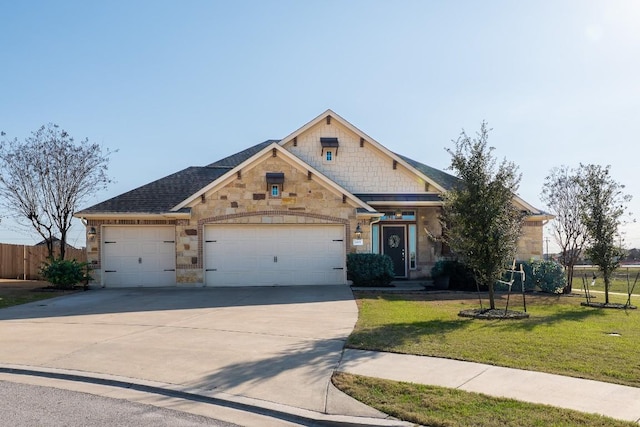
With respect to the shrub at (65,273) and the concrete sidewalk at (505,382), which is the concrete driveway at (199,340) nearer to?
the concrete sidewalk at (505,382)

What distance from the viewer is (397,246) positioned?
886 inches

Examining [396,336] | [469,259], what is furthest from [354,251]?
[396,336]

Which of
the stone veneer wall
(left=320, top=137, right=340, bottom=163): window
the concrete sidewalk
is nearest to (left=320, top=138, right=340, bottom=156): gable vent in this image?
(left=320, top=137, right=340, bottom=163): window

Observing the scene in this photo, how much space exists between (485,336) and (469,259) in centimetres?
347

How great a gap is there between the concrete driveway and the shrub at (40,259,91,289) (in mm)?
3138

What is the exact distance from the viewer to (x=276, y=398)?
6.34 m

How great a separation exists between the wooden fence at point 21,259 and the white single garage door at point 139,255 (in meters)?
7.91

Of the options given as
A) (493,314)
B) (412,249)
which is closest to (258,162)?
(412,249)

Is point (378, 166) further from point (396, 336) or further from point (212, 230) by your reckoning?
point (396, 336)

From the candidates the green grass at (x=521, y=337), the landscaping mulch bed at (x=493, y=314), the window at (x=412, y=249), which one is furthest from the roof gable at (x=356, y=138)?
the landscaping mulch bed at (x=493, y=314)

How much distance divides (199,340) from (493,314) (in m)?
6.69

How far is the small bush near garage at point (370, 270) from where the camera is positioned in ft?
62.3

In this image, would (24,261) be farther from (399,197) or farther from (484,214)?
(484,214)

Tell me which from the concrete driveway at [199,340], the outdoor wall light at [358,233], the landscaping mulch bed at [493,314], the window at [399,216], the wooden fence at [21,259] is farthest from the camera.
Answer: the wooden fence at [21,259]
